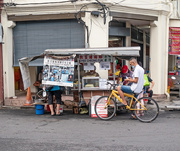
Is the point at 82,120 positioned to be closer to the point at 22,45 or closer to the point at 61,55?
the point at 61,55

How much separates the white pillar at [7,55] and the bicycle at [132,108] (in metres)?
5.23

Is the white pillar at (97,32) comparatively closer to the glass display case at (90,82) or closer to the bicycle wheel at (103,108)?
the glass display case at (90,82)

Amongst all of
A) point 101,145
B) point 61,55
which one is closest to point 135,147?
point 101,145

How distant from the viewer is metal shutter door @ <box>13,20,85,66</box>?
34.2ft

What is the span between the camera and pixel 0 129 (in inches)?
259

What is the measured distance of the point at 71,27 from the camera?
10.5 metres

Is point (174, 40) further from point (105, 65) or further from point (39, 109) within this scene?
point (39, 109)

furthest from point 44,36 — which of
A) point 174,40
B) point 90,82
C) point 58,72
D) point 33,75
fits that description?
point 174,40

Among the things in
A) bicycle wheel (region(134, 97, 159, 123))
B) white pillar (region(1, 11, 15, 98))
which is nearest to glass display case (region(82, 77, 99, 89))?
bicycle wheel (region(134, 97, 159, 123))

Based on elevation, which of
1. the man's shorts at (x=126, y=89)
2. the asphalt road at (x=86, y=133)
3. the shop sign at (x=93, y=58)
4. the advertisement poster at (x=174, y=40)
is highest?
the advertisement poster at (x=174, y=40)

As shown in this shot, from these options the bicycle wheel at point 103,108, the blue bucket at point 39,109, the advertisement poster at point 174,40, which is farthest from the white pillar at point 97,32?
the advertisement poster at point 174,40

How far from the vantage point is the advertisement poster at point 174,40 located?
12148 mm

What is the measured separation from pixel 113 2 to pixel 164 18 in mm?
3160

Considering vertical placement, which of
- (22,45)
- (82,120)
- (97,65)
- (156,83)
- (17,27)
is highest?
(17,27)
